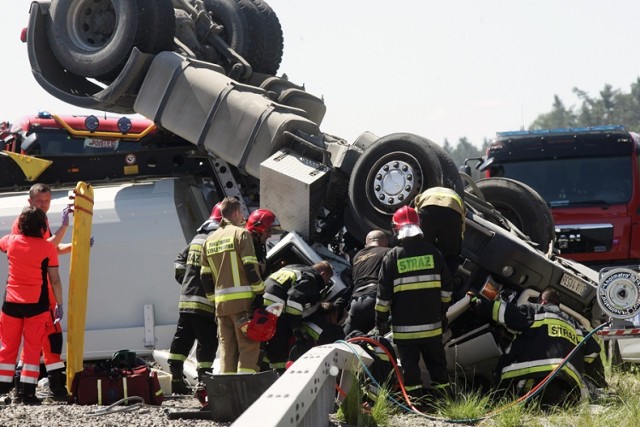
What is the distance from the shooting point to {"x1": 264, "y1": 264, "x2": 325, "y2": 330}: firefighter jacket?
24.8 feet

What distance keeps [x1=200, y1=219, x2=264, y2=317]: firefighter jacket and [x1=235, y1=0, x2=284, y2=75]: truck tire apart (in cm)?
325

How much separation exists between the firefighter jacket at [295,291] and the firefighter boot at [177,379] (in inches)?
36.5

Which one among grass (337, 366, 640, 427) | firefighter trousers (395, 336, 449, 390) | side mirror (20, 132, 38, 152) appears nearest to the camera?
grass (337, 366, 640, 427)

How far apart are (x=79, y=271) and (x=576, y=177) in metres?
7.60

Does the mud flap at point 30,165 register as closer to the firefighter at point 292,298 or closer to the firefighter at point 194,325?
the firefighter at point 194,325

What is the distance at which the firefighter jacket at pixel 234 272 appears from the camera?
23.8 feet

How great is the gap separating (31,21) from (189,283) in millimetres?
3118

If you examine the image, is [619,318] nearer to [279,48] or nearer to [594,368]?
[594,368]

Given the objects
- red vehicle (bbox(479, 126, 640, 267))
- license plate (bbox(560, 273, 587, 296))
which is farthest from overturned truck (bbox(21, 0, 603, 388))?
red vehicle (bbox(479, 126, 640, 267))

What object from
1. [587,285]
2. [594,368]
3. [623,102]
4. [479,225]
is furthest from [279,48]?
[623,102]

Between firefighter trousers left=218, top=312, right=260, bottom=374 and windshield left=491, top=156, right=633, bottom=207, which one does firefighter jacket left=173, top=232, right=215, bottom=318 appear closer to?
firefighter trousers left=218, top=312, right=260, bottom=374

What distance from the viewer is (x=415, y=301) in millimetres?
A: 6898

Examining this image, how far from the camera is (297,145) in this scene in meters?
8.72

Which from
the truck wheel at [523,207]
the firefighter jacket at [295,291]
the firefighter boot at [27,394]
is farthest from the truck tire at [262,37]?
the firefighter boot at [27,394]
